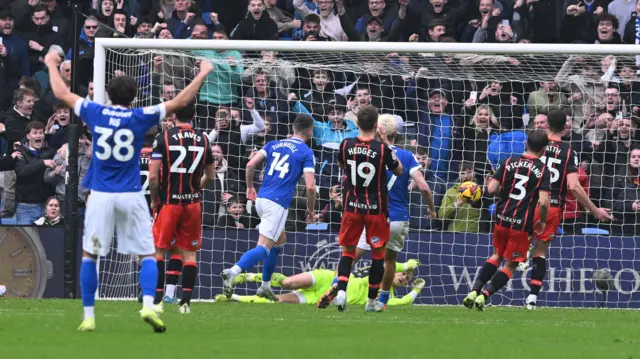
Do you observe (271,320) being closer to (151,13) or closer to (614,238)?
(614,238)

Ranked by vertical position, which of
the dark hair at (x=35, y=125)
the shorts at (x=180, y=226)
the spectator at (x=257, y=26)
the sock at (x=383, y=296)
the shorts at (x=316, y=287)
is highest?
Answer: the spectator at (x=257, y=26)

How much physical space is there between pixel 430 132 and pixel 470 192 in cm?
229

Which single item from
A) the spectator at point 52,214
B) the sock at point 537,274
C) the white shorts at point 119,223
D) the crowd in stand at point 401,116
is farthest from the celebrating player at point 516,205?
the spectator at point 52,214

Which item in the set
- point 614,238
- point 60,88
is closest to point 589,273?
point 614,238

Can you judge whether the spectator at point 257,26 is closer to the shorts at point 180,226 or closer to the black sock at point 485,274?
the black sock at point 485,274

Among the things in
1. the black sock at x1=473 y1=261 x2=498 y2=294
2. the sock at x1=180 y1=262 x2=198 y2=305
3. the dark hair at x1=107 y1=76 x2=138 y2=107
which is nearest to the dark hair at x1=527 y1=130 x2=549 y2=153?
the black sock at x1=473 y1=261 x2=498 y2=294

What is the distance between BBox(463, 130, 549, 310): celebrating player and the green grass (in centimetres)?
68

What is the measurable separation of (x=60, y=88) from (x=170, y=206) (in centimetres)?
353

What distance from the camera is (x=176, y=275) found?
43.8 feet

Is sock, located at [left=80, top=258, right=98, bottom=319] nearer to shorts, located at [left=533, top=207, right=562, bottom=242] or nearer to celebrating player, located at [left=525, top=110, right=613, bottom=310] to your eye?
celebrating player, located at [left=525, top=110, right=613, bottom=310]

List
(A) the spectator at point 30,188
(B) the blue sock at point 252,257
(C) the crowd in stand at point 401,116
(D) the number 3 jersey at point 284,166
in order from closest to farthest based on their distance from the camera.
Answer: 1. (B) the blue sock at point 252,257
2. (D) the number 3 jersey at point 284,166
3. (C) the crowd in stand at point 401,116
4. (A) the spectator at point 30,188

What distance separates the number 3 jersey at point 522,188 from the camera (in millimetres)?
14062

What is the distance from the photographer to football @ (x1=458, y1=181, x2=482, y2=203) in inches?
630

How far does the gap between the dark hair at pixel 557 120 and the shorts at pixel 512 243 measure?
1436 mm
